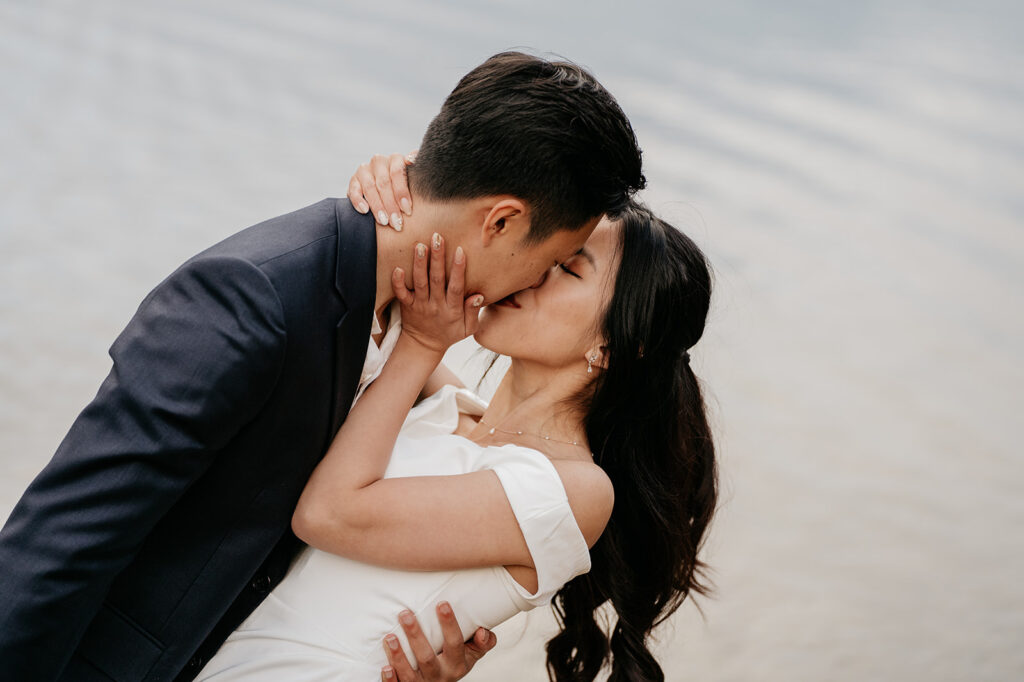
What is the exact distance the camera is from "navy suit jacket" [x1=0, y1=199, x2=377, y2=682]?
173cm

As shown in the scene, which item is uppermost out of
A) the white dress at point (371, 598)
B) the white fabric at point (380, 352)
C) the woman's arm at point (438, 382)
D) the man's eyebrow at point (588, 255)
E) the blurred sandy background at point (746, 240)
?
the man's eyebrow at point (588, 255)

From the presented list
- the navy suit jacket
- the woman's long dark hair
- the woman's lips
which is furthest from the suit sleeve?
the woman's long dark hair

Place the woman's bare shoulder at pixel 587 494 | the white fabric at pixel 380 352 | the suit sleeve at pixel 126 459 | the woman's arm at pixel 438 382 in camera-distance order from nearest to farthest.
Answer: the suit sleeve at pixel 126 459 < the white fabric at pixel 380 352 < the woman's bare shoulder at pixel 587 494 < the woman's arm at pixel 438 382

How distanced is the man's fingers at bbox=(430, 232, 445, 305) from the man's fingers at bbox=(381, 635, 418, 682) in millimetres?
724

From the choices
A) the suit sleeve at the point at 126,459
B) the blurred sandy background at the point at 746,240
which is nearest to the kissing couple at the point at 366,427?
the suit sleeve at the point at 126,459

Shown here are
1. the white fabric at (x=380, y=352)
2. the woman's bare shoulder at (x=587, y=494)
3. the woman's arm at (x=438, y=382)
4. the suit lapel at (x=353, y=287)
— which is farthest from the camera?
the woman's arm at (x=438, y=382)

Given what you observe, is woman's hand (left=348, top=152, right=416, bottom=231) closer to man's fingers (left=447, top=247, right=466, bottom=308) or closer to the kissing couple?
the kissing couple

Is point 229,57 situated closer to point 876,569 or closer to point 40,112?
point 40,112

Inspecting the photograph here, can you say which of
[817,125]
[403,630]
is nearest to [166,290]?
[403,630]

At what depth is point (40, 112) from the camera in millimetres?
8031

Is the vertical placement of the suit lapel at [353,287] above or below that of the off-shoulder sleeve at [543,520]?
above

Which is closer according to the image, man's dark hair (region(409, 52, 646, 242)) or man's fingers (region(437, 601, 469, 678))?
man's dark hair (region(409, 52, 646, 242))

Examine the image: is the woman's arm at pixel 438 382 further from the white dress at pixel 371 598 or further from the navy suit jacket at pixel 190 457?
the navy suit jacket at pixel 190 457

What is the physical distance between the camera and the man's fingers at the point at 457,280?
2.07 metres
